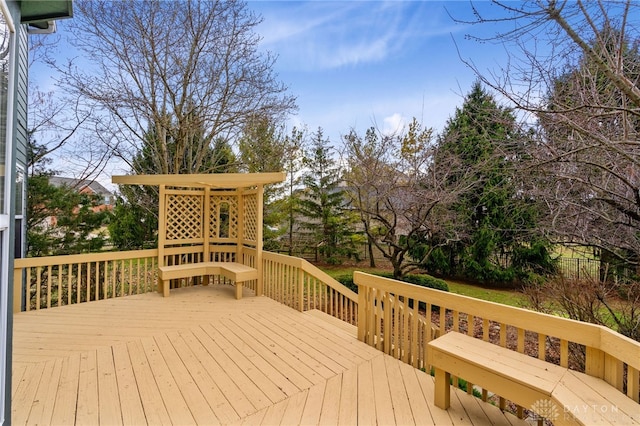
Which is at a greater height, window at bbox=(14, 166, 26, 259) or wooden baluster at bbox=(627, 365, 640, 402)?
window at bbox=(14, 166, 26, 259)

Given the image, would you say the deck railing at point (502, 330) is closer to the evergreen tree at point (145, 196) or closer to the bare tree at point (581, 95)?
the bare tree at point (581, 95)

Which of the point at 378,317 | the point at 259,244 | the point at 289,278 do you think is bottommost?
the point at 378,317

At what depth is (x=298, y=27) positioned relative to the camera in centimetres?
564

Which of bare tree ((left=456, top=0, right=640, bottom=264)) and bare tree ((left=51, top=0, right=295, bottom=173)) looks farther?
bare tree ((left=51, top=0, right=295, bottom=173))

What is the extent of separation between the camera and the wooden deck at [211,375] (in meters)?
2.22

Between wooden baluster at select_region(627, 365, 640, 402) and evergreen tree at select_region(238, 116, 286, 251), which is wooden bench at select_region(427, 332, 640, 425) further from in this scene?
evergreen tree at select_region(238, 116, 286, 251)

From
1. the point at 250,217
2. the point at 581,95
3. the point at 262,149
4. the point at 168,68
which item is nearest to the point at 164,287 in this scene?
the point at 250,217

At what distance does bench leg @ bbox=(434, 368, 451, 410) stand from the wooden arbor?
3512 millimetres

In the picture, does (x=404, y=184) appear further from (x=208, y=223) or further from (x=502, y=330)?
(x=502, y=330)

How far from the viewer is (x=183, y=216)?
5.81 metres

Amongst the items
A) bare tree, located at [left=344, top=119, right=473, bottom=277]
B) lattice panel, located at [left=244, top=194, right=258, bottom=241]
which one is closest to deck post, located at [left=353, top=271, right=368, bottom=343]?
lattice panel, located at [left=244, top=194, right=258, bottom=241]

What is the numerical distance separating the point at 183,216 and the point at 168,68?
2.87 metres

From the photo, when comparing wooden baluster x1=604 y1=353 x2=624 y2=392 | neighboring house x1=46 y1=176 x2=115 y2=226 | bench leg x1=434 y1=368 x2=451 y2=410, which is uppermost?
neighboring house x1=46 y1=176 x2=115 y2=226

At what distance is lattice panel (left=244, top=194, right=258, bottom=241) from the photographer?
5433 mm
